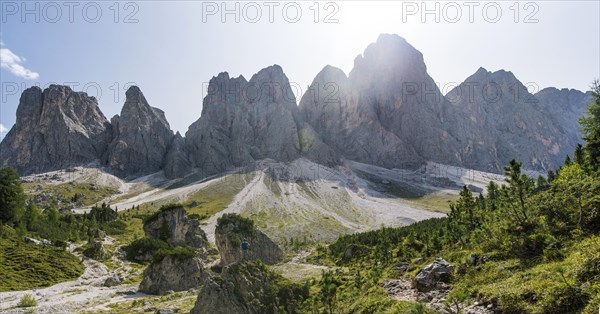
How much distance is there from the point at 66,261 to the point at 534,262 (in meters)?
82.6

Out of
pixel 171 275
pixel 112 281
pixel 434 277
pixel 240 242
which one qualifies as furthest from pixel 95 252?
pixel 434 277

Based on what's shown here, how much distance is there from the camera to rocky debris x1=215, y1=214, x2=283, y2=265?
279ft

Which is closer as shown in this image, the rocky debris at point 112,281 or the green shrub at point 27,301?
the green shrub at point 27,301

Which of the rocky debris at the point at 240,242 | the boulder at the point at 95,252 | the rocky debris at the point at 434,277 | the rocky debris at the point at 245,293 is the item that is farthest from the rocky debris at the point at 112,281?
the rocky debris at the point at 434,277

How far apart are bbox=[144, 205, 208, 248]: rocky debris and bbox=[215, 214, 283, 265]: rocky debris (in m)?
20.2

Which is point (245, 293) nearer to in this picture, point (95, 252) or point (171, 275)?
point (171, 275)

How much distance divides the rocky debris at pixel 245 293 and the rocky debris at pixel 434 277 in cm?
1946

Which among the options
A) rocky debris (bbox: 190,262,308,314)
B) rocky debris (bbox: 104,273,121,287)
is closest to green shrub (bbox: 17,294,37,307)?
rocky debris (bbox: 104,273,121,287)

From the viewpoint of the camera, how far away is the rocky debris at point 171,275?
66.9m

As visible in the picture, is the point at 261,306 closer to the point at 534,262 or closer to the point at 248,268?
the point at 248,268

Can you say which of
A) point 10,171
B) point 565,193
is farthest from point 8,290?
point 565,193

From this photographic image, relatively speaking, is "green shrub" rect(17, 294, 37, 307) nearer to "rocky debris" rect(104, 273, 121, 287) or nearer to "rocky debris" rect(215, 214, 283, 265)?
"rocky debris" rect(104, 273, 121, 287)

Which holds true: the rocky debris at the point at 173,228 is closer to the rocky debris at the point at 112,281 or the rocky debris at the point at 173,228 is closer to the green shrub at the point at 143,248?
the green shrub at the point at 143,248

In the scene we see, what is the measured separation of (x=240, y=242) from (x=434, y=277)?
58.8 metres
